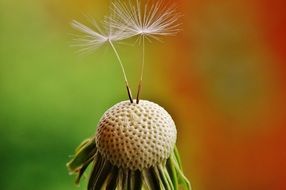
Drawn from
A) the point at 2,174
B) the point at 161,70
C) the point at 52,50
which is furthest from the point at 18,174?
the point at 161,70

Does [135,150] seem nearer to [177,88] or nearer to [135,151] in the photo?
[135,151]

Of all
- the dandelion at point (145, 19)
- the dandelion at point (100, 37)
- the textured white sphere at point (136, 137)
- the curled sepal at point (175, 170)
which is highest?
the dandelion at point (145, 19)

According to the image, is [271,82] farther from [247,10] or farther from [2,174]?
[2,174]

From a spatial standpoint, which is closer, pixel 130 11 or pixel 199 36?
pixel 130 11

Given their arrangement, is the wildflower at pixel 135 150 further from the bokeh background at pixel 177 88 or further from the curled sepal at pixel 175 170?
the bokeh background at pixel 177 88

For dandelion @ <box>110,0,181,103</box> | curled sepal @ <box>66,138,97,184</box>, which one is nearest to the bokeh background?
dandelion @ <box>110,0,181,103</box>

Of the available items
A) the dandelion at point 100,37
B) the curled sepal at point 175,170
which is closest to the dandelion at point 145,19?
the dandelion at point 100,37
